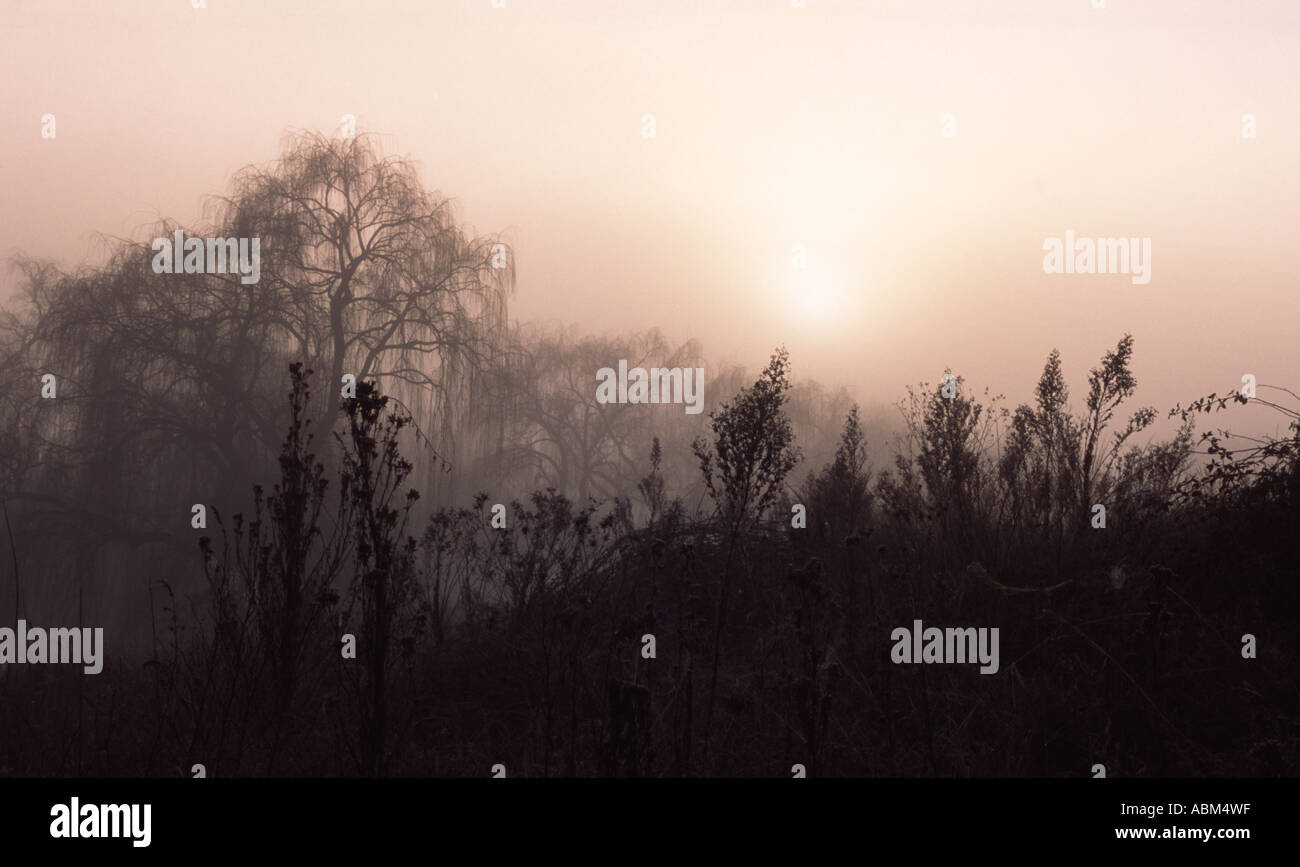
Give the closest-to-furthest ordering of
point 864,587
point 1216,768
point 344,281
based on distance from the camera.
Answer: point 1216,768 < point 864,587 < point 344,281

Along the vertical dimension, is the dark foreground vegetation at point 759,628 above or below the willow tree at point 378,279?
below

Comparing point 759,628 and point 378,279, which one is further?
point 378,279

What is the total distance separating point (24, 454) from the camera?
615 inches

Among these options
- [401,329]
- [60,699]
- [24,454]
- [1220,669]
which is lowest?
[60,699]

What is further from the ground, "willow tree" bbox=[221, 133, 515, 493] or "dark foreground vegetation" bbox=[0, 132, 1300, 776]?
"willow tree" bbox=[221, 133, 515, 493]

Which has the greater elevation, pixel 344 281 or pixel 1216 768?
pixel 344 281

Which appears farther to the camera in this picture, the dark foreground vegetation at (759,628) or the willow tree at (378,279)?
the willow tree at (378,279)

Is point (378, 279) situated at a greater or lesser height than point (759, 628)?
greater

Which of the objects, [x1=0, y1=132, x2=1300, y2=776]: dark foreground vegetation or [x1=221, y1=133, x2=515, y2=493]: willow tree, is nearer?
[x1=0, y1=132, x2=1300, y2=776]: dark foreground vegetation
